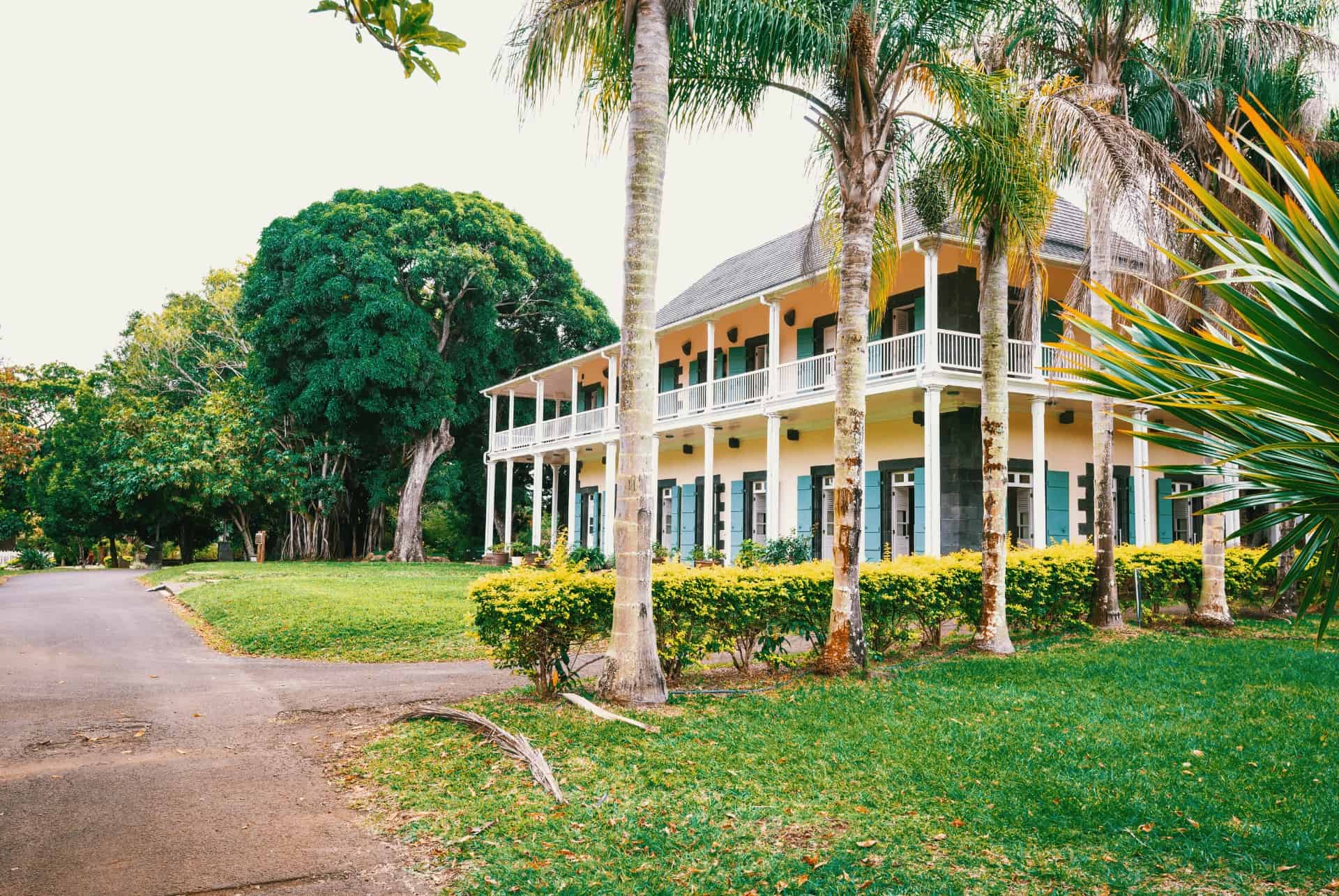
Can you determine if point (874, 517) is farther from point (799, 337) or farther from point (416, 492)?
point (416, 492)

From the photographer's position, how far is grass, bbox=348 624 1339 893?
390cm

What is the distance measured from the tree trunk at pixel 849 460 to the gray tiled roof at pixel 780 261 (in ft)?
9.06

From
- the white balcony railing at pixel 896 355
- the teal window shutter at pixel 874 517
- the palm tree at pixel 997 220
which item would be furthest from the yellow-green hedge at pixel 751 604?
the teal window shutter at pixel 874 517

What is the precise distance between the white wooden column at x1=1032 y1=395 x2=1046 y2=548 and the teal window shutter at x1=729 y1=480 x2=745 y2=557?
7716 mm

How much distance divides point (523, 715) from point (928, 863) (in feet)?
11.2

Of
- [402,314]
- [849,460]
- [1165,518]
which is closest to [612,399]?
[402,314]

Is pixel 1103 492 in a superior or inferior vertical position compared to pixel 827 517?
superior

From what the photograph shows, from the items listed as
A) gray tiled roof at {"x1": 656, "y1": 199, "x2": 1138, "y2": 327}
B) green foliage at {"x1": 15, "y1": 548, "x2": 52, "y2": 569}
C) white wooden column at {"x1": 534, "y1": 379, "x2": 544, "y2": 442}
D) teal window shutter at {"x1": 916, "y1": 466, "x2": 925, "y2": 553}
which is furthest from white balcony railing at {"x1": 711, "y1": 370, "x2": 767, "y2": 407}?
green foliage at {"x1": 15, "y1": 548, "x2": 52, "y2": 569}

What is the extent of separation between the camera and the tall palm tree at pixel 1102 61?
1077 cm

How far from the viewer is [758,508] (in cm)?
2169

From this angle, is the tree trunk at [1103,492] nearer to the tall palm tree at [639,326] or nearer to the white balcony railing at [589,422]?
the tall palm tree at [639,326]

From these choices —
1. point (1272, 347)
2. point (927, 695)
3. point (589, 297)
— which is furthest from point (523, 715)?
point (589, 297)

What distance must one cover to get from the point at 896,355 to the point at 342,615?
9339 millimetres

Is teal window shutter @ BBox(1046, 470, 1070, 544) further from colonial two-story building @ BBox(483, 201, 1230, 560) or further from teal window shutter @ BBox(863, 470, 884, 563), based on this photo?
teal window shutter @ BBox(863, 470, 884, 563)
